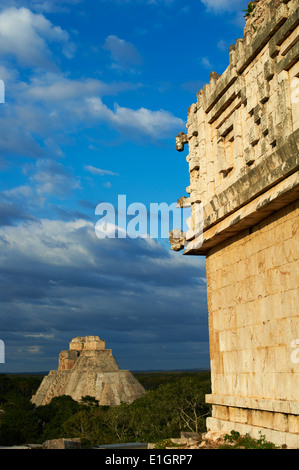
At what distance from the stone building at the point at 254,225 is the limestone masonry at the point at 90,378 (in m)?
45.6

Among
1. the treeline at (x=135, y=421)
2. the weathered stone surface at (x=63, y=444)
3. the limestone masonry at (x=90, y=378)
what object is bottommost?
the treeline at (x=135, y=421)

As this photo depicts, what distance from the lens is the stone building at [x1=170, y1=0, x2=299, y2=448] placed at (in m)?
9.27

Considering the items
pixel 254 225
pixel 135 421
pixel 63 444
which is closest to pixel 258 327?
pixel 254 225

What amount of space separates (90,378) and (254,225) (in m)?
52.2

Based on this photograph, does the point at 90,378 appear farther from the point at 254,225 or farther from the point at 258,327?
the point at 254,225

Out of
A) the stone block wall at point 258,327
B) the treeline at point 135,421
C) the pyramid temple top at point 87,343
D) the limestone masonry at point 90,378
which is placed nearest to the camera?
the stone block wall at point 258,327

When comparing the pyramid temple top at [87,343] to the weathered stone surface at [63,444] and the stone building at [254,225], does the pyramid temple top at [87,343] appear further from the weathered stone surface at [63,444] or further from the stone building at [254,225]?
the stone building at [254,225]

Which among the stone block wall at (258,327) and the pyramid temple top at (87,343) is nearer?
the stone block wall at (258,327)

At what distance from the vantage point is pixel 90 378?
5944 cm

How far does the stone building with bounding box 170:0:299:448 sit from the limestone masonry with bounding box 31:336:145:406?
149 ft

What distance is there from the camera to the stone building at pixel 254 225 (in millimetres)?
9266

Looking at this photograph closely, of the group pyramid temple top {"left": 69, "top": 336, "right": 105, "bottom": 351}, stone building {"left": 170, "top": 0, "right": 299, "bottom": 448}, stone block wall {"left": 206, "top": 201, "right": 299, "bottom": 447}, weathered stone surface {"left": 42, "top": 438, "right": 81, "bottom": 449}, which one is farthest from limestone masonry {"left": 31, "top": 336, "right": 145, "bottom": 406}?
stone building {"left": 170, "top": 0, "right": 299, "bottom": 448}

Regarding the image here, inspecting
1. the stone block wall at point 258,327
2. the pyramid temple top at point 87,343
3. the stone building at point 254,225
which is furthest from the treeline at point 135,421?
the stone building at point 254,225
